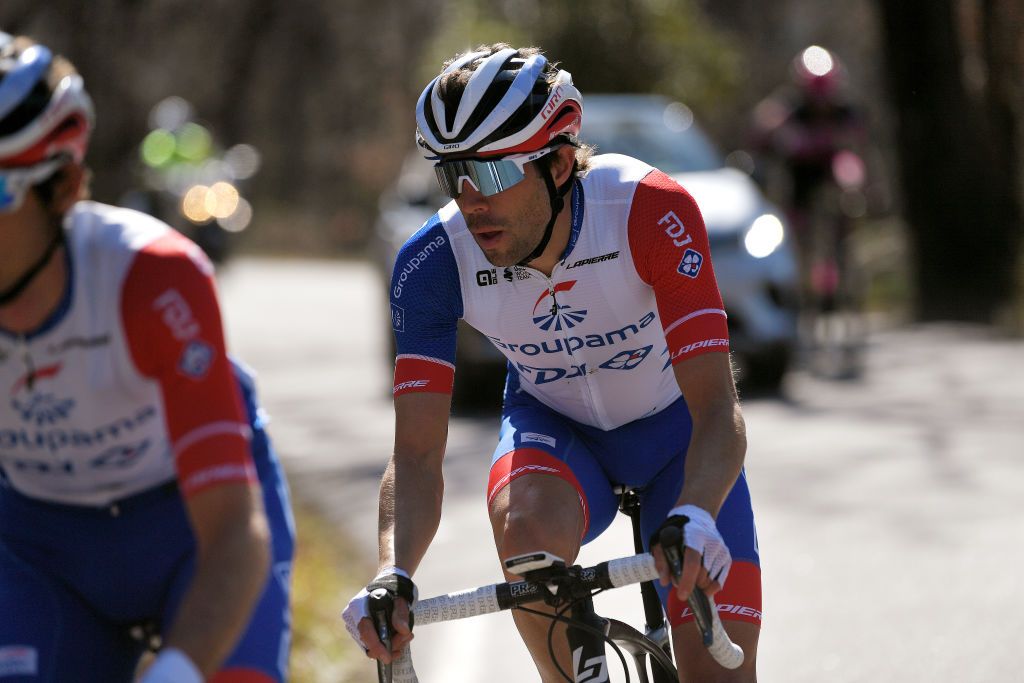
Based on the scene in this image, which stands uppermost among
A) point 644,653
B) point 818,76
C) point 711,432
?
point 818,76

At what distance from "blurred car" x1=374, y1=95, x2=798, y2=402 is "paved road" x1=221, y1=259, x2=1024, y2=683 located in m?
0.45

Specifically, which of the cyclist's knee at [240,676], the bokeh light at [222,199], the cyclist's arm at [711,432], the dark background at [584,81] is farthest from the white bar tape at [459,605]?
the bokeh light at [222,199]

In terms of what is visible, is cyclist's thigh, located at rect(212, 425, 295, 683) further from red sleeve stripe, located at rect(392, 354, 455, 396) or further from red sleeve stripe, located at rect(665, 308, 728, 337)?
red sleeve stripe, located at rect(665, 308, 728, 337)

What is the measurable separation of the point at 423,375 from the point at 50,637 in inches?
42.6

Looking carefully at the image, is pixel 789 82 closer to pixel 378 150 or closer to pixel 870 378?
pixel 378 150

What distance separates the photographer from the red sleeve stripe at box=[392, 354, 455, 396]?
4.05m

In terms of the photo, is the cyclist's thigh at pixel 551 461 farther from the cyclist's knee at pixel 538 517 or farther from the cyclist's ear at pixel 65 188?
the cyclist's ear at pixel 65 188

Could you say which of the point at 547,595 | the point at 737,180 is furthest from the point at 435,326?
the point at 737,180

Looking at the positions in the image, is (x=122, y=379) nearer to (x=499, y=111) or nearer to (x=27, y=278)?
(x=27, y=278)

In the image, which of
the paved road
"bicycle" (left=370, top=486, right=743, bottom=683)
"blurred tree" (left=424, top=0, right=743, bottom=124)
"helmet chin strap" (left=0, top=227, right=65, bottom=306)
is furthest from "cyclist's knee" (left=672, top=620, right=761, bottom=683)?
"blurred tree" (left=424, top=0, right=743, bottom=124)

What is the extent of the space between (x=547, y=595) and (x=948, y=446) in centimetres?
707

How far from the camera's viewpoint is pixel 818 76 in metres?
13.8

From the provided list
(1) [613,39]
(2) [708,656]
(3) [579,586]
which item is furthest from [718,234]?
(1) [613,39]

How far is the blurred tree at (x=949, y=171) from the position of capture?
16.6m
